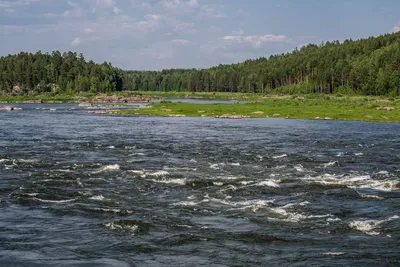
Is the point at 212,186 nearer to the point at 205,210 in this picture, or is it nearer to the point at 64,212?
the point at 205,210

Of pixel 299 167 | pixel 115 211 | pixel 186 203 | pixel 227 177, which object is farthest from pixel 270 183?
pixel 115 211

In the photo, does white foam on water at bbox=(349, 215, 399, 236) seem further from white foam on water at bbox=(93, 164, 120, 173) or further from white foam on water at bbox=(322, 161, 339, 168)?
white foam on water at bbox=(93, 164, 120, 173)

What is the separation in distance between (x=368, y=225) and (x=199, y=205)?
9.41 meters

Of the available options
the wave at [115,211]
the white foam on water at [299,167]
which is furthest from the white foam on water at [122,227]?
the white foam on water at [299,167]

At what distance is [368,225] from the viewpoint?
24.7 metres

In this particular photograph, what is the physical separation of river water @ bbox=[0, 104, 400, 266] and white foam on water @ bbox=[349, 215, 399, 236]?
51mm

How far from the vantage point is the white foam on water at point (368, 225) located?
937 inches

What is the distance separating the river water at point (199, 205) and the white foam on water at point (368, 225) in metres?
0.05

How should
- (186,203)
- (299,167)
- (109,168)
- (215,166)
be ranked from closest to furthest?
(186,203)
(109,168)
(299,167)
(215,166)

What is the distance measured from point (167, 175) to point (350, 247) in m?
19.1

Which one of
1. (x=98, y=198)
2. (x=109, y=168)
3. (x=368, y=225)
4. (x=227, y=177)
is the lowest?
(x=368, y=225)

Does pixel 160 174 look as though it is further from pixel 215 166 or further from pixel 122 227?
pixel 122 227

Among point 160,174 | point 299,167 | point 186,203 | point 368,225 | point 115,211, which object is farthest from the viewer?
point 299,167

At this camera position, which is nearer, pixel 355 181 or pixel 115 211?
pixel 115 211
